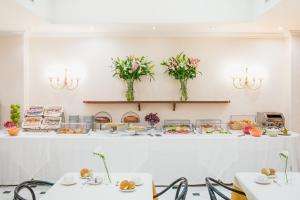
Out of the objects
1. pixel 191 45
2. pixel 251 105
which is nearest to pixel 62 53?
pixel 191 45

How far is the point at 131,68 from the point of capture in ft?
18.7

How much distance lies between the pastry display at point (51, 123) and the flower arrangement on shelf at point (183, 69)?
2.04 m

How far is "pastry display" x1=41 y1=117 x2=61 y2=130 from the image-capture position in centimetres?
551

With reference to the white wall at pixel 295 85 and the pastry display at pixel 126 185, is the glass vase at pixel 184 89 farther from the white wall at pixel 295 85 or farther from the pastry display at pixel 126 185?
the pastry display at pixel 126 185

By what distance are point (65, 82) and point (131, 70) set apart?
124cm

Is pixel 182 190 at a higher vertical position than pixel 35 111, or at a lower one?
lower

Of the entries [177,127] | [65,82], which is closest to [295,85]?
[177,127]

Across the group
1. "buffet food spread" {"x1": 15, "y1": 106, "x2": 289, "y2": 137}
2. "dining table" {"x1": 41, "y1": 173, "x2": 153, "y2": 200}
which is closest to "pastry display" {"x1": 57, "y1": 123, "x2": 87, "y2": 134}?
"buffet food spread" {"x1": 15, "y1": 106, "x2": 289, "y2": 137}

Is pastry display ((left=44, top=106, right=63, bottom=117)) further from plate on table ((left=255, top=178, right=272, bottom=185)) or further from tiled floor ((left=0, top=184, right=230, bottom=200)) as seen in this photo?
plate on table ((left=255, top=178, right=272, bottom=185))

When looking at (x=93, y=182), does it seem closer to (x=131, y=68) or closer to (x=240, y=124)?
(x=131, y=68)

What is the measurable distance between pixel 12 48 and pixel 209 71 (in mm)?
3444

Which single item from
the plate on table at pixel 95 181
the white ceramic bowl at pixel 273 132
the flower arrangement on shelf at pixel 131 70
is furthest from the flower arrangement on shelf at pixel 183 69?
the plate on table at pixel 95 181

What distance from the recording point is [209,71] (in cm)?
602

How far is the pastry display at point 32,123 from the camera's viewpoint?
5480 millimetres
